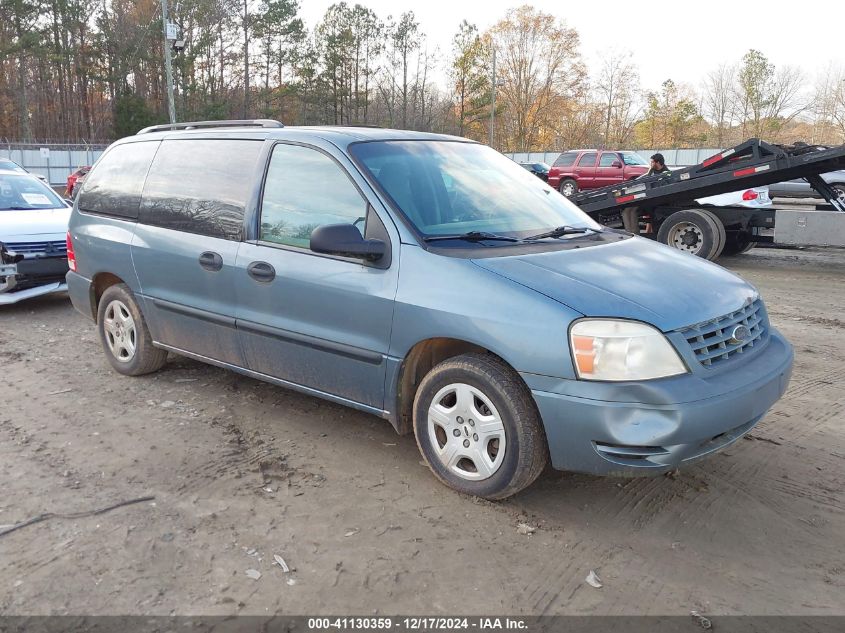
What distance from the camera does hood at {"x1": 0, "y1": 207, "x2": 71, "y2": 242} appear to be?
7719mm

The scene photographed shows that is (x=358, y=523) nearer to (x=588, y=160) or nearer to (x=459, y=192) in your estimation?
(x=459, y=192)

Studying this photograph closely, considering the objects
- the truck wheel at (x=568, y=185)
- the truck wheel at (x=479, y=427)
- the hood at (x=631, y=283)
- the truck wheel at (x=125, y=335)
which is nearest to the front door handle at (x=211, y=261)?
Result: the truck wheel at (x=125, y=335)

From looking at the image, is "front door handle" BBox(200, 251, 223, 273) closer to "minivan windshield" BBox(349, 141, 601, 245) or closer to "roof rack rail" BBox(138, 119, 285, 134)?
"roof rack rail" BBox(138, 119, 285, 134)

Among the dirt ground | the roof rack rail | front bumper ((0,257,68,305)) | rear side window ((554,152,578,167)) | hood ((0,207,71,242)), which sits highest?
rear side window ((554,152,578,167))

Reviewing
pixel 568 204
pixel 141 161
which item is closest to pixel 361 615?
pixel 568 204

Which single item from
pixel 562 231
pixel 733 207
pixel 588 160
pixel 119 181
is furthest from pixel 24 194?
pixel 588 160

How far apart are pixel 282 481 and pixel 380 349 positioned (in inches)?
34.5

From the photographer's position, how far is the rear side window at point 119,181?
5.07m

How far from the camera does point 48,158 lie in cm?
3844

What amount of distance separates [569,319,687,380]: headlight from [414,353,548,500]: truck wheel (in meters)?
0.35

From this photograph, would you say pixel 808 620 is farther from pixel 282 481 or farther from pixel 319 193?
pixel 319 193

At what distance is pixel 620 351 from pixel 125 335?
387 centimetres

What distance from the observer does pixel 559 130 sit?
65312mm

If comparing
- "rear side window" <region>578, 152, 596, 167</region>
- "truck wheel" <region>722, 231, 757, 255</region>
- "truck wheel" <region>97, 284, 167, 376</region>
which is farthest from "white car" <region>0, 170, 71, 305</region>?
"rear side window" <region>578, 152, 596, 167</region>
